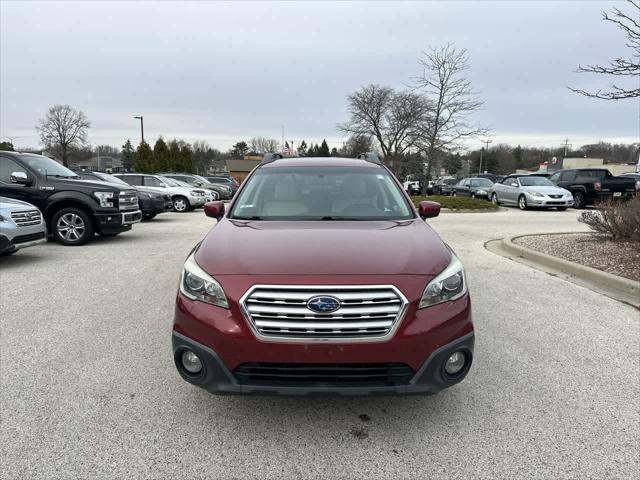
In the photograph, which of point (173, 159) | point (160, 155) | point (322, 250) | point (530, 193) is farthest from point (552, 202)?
point (173, 159)

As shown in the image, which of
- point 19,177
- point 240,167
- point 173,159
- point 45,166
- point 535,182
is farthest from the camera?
point 240,167

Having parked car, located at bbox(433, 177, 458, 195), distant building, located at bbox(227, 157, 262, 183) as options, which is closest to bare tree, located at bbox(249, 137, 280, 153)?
distant building, located at bbox(227, 157, 262, 183)

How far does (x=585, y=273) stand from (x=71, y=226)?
9396mm

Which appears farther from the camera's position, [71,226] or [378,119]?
[378,119]

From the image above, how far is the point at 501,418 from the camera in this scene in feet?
9.66

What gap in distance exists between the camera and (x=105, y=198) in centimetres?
931

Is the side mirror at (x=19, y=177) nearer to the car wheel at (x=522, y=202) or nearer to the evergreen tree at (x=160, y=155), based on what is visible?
the car wheel at (x=522, y=202)

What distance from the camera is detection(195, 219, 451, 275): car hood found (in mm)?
2672

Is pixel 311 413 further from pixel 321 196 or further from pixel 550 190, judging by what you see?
pixel 550 190

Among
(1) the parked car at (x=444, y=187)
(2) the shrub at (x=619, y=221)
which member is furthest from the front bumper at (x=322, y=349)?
(1) the parked car at (x=444, y=187)

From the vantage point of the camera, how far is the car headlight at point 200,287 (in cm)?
263

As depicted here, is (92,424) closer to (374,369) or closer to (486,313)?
(374,369)

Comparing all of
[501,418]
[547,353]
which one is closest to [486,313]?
[547,353]

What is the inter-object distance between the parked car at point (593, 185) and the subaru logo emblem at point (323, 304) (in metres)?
19.9
